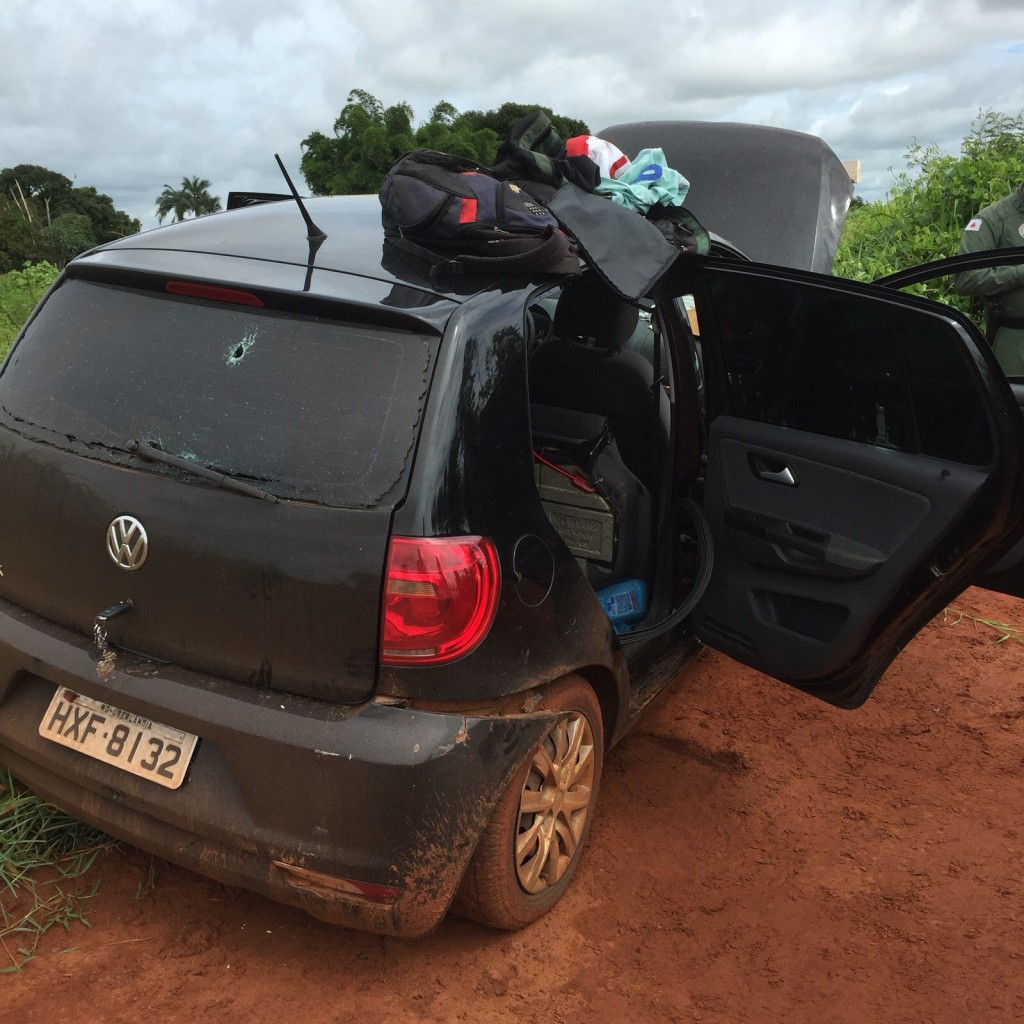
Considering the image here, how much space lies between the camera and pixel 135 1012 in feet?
7.70

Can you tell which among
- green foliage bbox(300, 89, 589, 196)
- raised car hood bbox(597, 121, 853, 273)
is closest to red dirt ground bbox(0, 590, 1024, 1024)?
raised car hood bbox(597, 121, 853, 273)

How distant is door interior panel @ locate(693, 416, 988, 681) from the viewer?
2.86 metres

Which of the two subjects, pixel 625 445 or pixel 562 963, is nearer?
pixel 562 963

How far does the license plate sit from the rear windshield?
0.58 m

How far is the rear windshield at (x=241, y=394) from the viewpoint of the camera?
2.12m

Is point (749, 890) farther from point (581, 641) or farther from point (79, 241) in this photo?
point (79, 241)

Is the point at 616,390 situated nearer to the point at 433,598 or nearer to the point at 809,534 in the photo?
the point at 809,534

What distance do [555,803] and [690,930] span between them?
1.80ft

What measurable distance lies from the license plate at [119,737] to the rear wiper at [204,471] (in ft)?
1.83

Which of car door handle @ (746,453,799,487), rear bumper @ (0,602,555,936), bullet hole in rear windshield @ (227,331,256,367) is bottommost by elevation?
rear bumper @ (0,602,555,936)

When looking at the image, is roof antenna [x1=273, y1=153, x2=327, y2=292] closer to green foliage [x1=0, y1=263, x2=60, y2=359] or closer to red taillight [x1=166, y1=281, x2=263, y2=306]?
red taillight [x1=166, y1=281, x2=263, y2=306]

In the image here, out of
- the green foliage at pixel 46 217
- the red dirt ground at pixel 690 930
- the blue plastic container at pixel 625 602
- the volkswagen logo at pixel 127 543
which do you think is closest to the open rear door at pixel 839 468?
the blue plastic container at pixel 625 602

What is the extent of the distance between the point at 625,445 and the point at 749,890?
151 centimetres

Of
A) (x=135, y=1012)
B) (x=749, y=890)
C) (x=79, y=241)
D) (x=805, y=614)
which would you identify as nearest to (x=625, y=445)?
(x=805, y=614)
